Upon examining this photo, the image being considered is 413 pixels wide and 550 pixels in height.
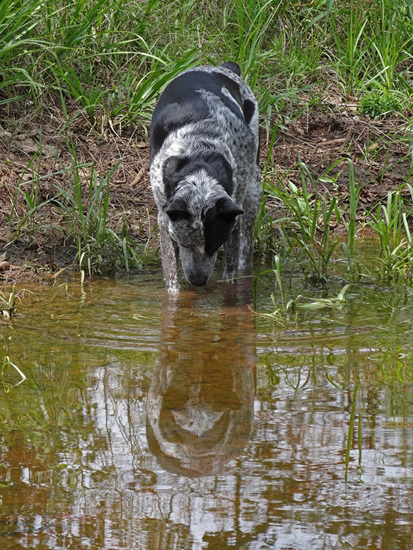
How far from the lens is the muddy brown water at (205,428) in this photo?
2486 millimetres

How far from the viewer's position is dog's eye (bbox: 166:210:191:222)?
16.6 feet

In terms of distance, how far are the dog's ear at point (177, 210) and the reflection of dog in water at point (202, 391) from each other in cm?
57

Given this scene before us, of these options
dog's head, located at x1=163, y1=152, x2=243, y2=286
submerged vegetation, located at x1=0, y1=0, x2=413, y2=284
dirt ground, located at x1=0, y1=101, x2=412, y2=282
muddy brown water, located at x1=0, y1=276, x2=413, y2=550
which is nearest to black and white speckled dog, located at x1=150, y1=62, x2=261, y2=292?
dog's head, located at x1=163, y1=152, x2=243, y2=286

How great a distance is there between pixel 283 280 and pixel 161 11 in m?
4.49

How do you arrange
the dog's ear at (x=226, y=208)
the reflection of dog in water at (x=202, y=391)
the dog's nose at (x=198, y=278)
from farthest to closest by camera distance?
the dog's nose at (x=198, y=278), the dog's ear at (x=226, y=208), the reflection of dog in water at (x=202, y=391)

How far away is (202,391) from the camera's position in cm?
371

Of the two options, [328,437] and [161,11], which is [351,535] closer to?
[328,437]

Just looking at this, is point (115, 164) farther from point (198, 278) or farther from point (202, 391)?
point (202, 391)

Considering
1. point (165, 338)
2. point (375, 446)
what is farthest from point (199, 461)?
point (165, 338)

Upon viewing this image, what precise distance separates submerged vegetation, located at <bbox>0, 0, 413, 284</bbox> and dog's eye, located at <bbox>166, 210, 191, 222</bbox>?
1017mm

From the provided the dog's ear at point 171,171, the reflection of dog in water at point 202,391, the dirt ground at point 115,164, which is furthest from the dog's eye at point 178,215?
the dirt ground at point 115,164

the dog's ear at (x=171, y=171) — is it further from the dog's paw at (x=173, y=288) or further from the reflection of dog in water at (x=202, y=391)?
the reflection of dog in water at (x=202, y=391)

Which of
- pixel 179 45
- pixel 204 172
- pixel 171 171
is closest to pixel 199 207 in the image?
pixel 204 172

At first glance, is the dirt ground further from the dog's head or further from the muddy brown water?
the muddy brown water
